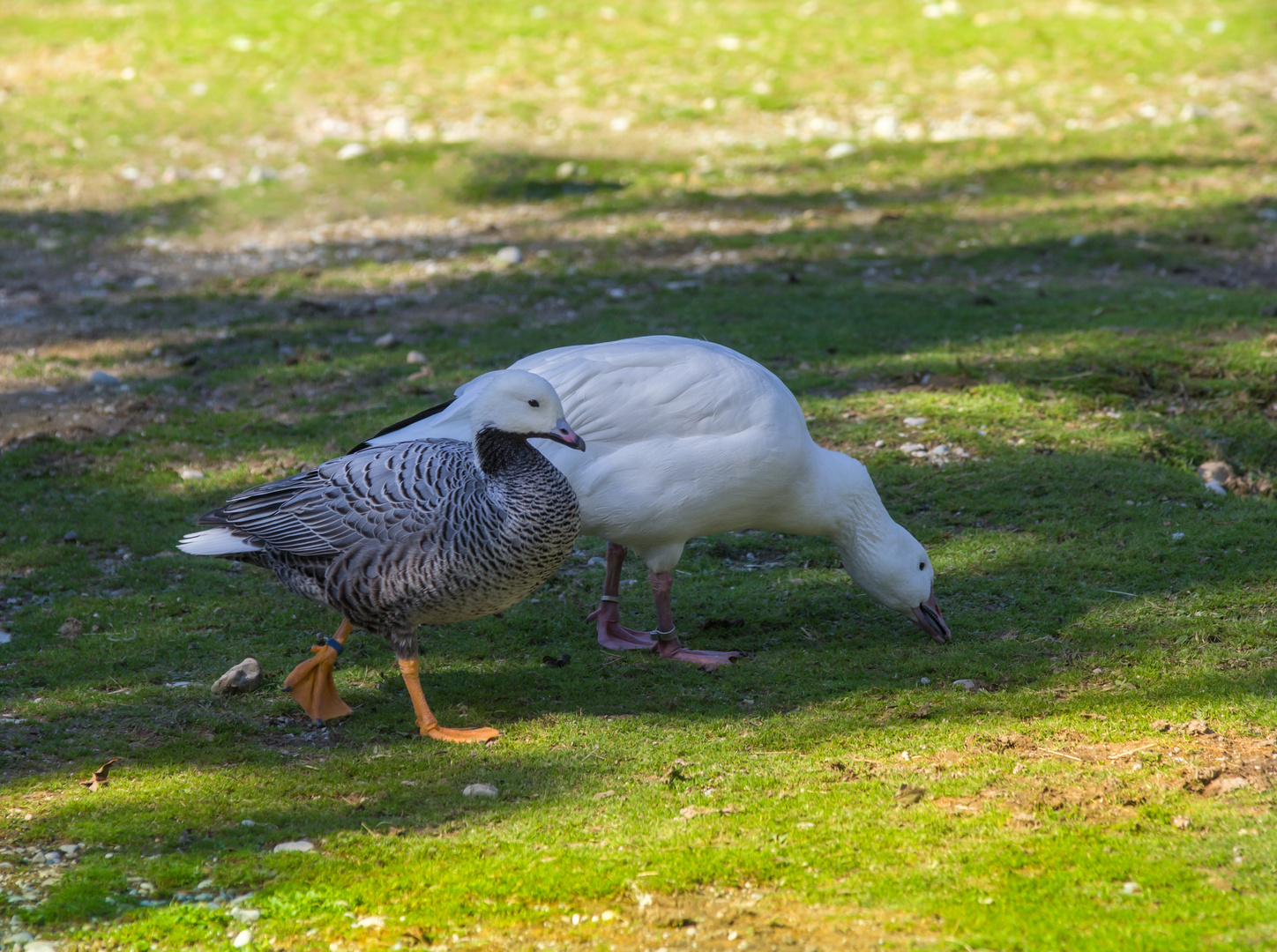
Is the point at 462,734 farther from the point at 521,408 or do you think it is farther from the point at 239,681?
the point at 521,408

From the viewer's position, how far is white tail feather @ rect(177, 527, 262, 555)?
16.1ft

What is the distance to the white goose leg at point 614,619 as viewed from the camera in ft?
18.5

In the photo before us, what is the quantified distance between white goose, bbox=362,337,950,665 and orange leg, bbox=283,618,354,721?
3.33 feet

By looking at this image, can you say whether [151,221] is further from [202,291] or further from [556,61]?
[556,61]

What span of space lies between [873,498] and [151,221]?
1041 cm

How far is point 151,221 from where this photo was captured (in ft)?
43.7

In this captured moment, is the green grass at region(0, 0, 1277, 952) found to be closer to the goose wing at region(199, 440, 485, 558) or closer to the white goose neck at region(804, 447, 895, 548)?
the white goose neck at region(804, 447, 895, 548)

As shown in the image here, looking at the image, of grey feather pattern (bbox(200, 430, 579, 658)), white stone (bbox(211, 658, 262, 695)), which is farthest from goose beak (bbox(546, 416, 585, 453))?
white stone (bbox(211, 658, 262, 695))

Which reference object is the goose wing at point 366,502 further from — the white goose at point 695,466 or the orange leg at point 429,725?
the orange leg at point 429,725

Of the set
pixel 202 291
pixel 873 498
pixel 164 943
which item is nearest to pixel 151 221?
pixel 202 291

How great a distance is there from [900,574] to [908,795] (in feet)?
5.02

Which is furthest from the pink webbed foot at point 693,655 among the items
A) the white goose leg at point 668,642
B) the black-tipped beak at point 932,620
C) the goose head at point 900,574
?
the black-tipped beak at point 932,620

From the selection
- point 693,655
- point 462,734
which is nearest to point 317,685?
point 462,734

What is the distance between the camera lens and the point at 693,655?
5.40 metres
